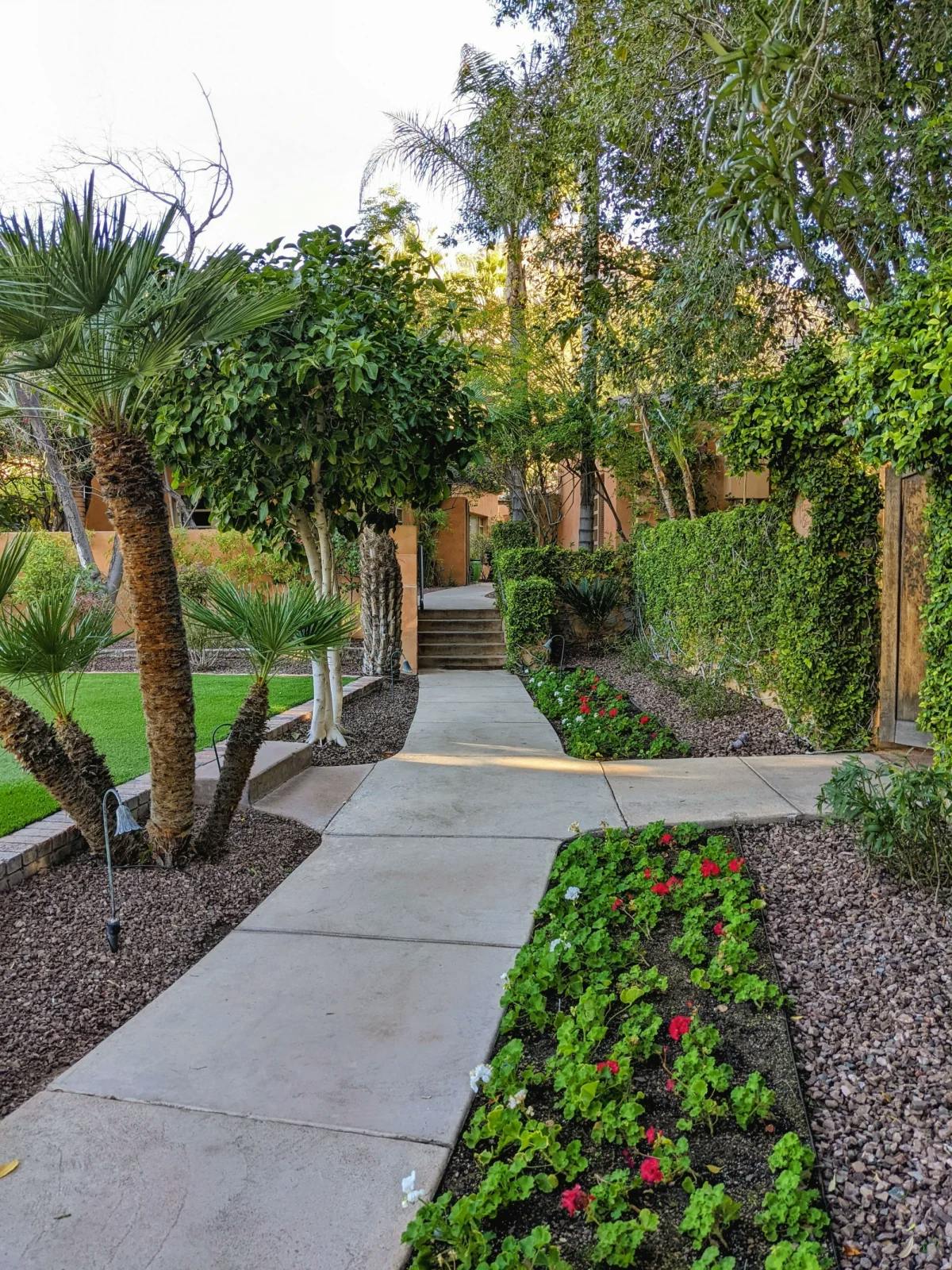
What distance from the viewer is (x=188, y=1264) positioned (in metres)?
1.62

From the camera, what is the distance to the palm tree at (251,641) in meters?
3.62

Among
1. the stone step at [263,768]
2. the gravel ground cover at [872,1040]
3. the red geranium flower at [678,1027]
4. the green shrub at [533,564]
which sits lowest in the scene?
the gravel ground cover at [872,1040]

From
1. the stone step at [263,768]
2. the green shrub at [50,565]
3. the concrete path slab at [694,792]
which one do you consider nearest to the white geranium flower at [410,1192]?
the concrete path slab at [694,792]

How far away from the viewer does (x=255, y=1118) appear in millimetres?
2068

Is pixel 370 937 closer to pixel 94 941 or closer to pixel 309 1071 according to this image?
pixel 309 1071

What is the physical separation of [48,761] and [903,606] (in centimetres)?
508

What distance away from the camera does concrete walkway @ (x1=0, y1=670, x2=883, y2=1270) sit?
172 centimetres

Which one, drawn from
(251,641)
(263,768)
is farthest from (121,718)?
(251,641)

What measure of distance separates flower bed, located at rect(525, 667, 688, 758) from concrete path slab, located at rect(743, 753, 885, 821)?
0.64 meters

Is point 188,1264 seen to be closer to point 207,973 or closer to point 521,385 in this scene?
point 207,973

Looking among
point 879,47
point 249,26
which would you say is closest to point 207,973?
point 879,47

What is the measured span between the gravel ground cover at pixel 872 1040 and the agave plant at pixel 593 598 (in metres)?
7.49

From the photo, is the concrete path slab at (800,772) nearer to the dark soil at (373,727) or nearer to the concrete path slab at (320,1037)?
the concrete path slab at (320,1037)

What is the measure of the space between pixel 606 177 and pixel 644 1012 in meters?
7.50
